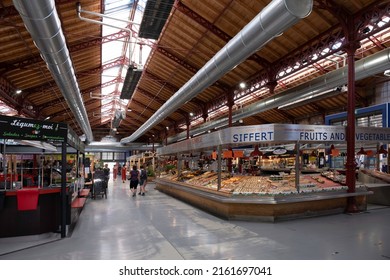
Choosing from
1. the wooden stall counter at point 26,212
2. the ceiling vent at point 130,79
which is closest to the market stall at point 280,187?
the ceiling vent at point 130,79

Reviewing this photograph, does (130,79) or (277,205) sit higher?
(130,79)

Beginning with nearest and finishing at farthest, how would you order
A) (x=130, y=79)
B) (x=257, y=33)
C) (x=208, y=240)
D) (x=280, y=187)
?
1. (x=208, y=240)
2. (x=257, y=33)
3. (x=280, y=187)
4. (x=130, y=79)

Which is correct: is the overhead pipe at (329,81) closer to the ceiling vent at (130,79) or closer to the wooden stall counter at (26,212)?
the ceiling vent at (130,79)

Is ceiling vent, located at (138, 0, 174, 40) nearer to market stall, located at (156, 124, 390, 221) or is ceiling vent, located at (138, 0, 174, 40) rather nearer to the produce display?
market stall, located at (156, 124, 390, 221)

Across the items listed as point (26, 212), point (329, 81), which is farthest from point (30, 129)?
point (329, 81)

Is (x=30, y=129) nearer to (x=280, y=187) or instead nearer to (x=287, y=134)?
(x=287, y=134)

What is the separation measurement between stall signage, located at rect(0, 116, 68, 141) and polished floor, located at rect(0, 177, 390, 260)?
2040mm

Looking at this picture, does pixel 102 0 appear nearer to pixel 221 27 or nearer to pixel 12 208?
pixel 221 27

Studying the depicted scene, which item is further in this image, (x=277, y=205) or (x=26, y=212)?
(x=277, y=205)

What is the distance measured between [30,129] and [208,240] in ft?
13.6

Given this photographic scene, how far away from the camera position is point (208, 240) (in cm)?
582

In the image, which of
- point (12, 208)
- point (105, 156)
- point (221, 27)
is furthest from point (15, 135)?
point (105, 156)

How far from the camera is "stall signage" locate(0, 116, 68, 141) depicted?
17.8 ft

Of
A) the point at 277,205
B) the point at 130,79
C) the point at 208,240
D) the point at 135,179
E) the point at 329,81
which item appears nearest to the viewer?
the point at 208,240
